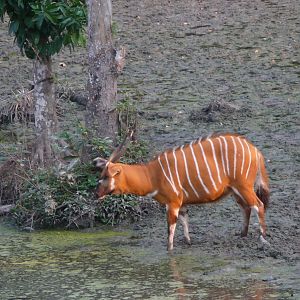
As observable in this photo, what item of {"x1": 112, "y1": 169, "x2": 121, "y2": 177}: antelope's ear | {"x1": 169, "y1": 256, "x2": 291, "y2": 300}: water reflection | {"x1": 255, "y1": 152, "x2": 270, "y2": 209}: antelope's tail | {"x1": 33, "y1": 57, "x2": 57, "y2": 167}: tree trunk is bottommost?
{"x1": 169, "y1": 256, "x2": 291, "y2": 300}: water reflection

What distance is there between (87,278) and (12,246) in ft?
4.63

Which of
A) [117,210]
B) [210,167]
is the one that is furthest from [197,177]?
[117,210]

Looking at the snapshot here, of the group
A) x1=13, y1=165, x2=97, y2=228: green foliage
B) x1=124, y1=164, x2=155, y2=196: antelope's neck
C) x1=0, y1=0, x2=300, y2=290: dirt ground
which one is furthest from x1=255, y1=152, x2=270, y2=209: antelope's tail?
x1=13, y1=165, x2=97, y2=228: green foliage

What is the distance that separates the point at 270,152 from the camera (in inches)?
480

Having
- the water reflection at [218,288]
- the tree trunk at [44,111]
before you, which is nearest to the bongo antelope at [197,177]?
the water reflection at [218,288]

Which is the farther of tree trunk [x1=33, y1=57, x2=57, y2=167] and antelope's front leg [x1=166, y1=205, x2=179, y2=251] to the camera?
tree trunk [x1=33, y1=57, x2=57, y2=167]

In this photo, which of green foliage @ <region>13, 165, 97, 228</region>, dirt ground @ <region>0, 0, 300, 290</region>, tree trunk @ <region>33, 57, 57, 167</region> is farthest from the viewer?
tree trunk @ <region>33, 57, 57, 167</region>

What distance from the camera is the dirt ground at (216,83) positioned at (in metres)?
10.3

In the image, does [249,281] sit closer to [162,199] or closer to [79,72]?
[162,199]

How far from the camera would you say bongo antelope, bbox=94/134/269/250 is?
9.73m

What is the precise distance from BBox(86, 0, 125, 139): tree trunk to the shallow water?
4.53 feet

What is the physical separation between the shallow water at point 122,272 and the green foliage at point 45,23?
209 centimetres

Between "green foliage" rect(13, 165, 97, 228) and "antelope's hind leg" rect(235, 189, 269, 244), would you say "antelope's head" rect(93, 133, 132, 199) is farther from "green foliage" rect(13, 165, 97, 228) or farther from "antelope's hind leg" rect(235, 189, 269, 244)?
"antelope's hind leg" rect(235, 189, 269, 244)

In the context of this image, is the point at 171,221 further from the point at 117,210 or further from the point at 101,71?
the point at 101,71
